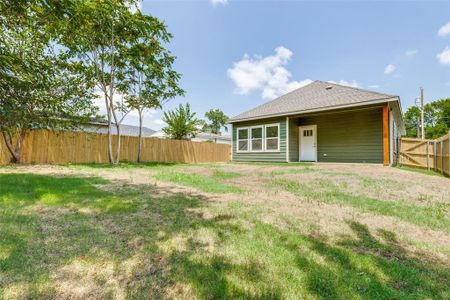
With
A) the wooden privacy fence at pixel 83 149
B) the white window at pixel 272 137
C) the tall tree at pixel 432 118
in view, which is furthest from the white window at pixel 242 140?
the tall tree at pixel 432 118

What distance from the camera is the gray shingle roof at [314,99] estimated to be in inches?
383

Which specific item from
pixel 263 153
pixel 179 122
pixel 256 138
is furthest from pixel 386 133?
pixel 179 122

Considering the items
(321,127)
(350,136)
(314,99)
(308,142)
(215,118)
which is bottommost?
(308,142)

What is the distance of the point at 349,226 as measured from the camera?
284 cm

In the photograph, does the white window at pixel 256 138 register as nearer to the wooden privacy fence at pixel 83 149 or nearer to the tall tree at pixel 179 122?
the wooden privacy fence at pixel 83 149

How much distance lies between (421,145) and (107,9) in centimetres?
1558

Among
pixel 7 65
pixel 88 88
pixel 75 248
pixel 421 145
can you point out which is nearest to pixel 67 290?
pixel 75 248

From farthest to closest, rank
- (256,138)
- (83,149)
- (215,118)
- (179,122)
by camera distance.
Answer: (215,118) → (179,122) → (256,138) → (83,149)

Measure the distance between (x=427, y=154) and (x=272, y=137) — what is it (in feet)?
24.1

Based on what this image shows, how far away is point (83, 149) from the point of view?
1071cm

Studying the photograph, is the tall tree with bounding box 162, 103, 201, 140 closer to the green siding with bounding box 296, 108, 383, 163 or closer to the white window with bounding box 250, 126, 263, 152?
the white window with bounding box 250, 126, 263, 152

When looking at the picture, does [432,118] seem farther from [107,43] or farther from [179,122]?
[107,43]

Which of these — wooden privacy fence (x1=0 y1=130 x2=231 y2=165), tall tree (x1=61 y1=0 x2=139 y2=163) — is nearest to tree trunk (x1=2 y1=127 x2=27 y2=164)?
wooden privacy fence (x1=0 y1=130 x2=231 y2=165)

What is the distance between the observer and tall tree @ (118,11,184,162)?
10.7m
